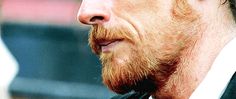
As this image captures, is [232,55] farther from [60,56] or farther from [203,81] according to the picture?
[60,56]

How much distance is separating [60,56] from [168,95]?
17.8 ft

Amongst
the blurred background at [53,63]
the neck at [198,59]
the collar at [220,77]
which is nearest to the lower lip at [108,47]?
the neck at [198,59]

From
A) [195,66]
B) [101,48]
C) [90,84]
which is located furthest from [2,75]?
[90,84]

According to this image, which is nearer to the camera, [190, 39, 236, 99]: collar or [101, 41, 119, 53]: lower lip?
[190, 39, 236, 99]: collar

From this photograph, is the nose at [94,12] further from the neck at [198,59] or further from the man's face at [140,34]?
the neck at [198,59]

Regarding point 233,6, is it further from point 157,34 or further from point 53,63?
point 53,63

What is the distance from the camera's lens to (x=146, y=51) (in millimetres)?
2896

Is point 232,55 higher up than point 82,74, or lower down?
higher up

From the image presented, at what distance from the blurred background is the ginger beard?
4346 mm

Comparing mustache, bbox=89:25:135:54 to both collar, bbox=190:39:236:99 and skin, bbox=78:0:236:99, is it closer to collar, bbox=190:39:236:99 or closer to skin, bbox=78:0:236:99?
skin, bbox=78:0:236:99

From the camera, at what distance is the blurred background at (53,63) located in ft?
26.1

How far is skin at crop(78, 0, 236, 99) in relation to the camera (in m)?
2.88

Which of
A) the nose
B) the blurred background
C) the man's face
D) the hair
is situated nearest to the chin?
the man's face

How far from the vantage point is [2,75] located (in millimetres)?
3789
